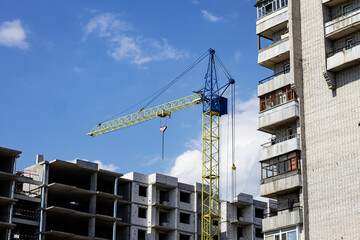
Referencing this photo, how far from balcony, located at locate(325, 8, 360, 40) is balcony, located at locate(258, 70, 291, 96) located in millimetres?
5248

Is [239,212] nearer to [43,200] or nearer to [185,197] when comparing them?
[185,197]

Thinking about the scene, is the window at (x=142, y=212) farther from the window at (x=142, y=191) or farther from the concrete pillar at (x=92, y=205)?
the concrete pillar at (x=92, y=205)

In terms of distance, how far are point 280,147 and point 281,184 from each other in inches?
133

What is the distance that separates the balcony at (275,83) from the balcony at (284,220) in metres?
11.3

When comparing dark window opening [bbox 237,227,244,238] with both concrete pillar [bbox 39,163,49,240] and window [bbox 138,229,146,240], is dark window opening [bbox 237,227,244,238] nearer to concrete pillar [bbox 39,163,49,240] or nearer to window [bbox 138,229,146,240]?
window [bbox 138,229,146,240]

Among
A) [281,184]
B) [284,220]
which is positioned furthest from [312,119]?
[284,220]

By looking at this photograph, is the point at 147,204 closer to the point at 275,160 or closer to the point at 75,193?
the point at 75,193

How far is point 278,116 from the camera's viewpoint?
59.0 meters

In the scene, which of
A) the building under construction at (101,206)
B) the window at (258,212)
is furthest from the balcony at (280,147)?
the window at (258,212)

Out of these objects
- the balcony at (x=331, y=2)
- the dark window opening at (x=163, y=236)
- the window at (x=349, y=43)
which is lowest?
the dark window opening at (x=163, y=236)

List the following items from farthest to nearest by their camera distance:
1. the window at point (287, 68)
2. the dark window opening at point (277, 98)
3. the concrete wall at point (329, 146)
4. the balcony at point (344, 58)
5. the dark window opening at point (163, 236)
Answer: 1. the dark window opening at point (163, 236)
2. the window at point (287, 68)
3. the dark window opening at point (277, 98)
4. the balcony at point (344, 58)
5. the concrete wall at point (329, 146)

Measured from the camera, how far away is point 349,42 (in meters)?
57.1

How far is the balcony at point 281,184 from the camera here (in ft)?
183

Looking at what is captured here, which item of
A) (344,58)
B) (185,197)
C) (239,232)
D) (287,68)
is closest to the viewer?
(344,58)
